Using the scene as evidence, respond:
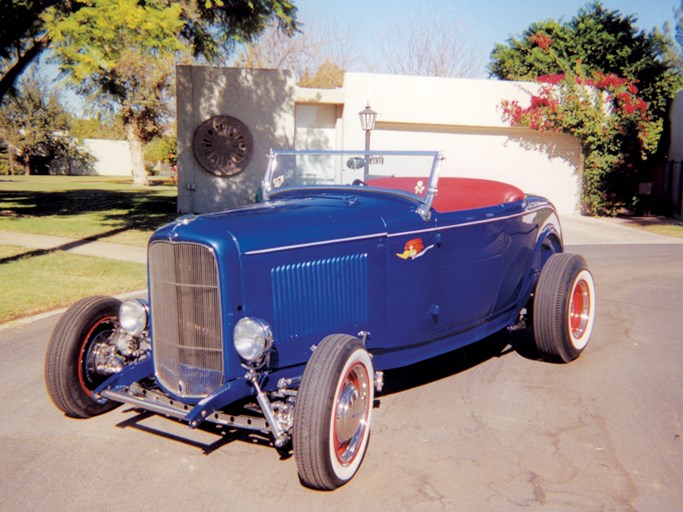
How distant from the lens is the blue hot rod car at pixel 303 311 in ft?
11.3

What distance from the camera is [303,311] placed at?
3770 mm

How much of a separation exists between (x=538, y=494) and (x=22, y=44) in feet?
58.4

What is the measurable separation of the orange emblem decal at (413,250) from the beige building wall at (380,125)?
14200 millimetres

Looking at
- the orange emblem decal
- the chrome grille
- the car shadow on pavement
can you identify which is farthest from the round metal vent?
the chrome grille

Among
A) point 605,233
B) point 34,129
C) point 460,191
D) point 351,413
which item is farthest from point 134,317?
point 34,129

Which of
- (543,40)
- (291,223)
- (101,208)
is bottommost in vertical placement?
(101,208)

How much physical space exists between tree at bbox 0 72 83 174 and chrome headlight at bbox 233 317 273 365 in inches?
1803

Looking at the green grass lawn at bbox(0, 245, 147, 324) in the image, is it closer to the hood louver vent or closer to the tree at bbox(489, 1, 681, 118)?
the hood louver vent

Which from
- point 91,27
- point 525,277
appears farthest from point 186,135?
point 525,277

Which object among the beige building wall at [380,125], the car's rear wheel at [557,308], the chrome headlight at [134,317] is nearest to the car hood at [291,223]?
the chrome headlight at [134,317]

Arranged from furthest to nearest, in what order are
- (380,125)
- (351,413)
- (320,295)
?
(380,125) → (320,295) → (351,413)

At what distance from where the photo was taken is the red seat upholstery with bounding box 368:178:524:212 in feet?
15.9

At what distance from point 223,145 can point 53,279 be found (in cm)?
1002

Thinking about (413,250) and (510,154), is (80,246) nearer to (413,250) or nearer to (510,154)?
(413,250)
